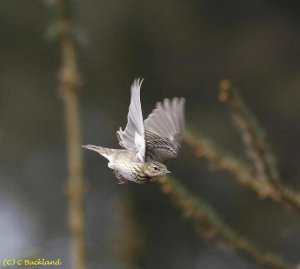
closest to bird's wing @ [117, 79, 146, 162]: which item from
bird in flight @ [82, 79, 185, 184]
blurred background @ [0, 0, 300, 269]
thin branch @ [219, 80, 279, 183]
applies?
bird in flight @ [82, 79, 185, 184]

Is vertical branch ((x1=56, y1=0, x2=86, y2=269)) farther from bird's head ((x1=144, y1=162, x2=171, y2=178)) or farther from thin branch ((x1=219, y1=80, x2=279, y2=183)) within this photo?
bird's head ((x1=144, y1=162, x2=171, y2=178))

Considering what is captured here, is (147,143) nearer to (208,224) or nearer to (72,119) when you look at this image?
(72,119)

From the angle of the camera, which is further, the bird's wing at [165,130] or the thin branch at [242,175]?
the bird's wing at [165,130]

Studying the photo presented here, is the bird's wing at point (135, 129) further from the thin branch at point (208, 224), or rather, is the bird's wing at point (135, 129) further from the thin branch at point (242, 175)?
the thin branch at point (208, 224)

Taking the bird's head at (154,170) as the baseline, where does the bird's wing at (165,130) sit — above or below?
above

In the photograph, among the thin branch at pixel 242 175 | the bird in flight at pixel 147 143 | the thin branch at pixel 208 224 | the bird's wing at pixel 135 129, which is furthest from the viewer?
the bird in flight at pixel 147 143

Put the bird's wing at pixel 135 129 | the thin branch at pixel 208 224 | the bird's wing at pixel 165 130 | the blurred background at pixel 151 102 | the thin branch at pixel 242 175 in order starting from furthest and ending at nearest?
the blurred background at pixel 151 102 < the bird's wing at pixel 165 130 < the bird's wing at pixel 135 129 < the thin branch at pixel 242 175 < the thin branch at pixel 208 224

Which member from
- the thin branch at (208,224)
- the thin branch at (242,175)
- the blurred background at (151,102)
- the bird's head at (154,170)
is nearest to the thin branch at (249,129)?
the thin branch at (242,175)

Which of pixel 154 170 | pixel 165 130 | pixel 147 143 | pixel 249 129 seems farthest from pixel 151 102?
pixel 249 129
